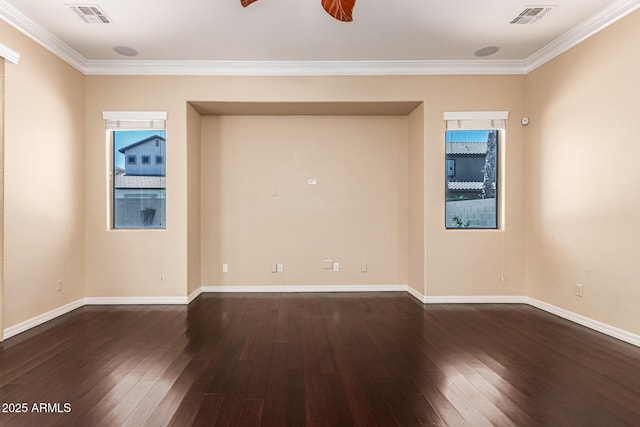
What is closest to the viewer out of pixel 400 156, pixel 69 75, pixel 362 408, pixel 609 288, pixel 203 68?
pixel 362 408

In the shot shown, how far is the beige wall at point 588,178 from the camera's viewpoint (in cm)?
302

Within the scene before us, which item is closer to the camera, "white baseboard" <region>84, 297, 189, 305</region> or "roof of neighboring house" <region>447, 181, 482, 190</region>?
"white baseboard" <region>84, 297, 189, 305</region>

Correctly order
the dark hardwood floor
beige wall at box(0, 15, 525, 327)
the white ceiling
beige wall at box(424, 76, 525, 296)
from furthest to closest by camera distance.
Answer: beige wall at box(424, 76, 525, 296)
beige wall at box(0, 15, 525, 327)
the white ceiling
the dark hardwood floor

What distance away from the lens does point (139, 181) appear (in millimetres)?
4414

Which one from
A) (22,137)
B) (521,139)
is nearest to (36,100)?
(22,137)

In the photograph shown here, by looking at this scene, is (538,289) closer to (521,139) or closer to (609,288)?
(609,288)

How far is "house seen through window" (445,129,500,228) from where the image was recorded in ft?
14.5

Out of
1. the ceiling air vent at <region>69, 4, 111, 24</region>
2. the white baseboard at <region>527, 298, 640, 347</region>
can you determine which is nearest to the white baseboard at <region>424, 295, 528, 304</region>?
the white baseboard at <region>527, 298, 640, 347</region>

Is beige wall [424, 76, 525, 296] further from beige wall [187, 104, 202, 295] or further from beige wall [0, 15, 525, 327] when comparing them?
beige wall [187, 104, 202, 295]

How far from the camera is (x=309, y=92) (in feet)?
14.2

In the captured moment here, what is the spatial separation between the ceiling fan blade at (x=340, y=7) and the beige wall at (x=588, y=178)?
250cm

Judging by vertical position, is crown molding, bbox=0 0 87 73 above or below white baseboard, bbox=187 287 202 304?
above

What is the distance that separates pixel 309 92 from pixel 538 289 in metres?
3.69

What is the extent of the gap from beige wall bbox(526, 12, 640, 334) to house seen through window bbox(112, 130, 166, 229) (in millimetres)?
4627
